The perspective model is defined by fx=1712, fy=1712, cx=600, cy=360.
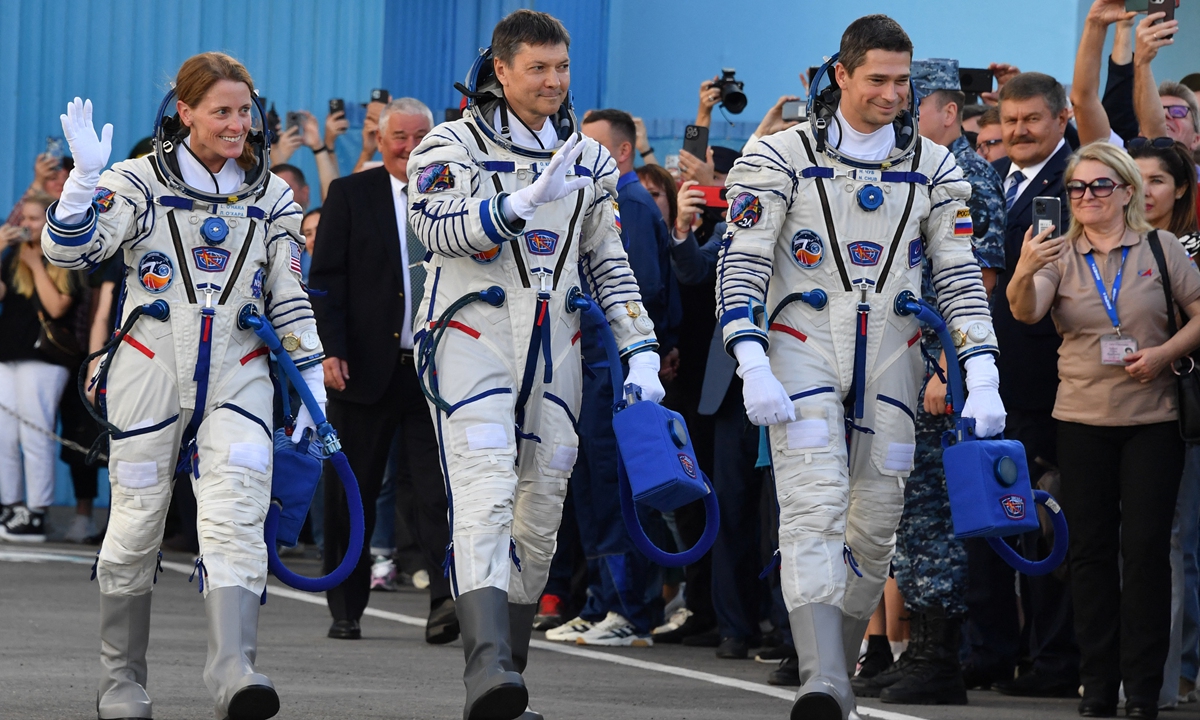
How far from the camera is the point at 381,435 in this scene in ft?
26.4

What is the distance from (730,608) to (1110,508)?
2078 mm

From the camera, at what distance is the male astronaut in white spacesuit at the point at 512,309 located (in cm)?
528

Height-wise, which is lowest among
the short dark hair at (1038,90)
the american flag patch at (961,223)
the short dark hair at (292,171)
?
the american flag patch at (961,223)

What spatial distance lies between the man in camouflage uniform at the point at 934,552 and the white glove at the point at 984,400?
3.52ft

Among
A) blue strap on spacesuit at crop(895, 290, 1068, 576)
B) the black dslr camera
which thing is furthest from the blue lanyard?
the black dslr camera

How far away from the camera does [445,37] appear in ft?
48.6

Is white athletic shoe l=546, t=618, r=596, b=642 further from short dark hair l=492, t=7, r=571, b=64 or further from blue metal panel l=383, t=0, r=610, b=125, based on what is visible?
blue metal panel l=383, t=0, r=610, b=125

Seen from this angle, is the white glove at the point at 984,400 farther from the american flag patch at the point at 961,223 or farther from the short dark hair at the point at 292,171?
the short dark hair at the point at 292,171

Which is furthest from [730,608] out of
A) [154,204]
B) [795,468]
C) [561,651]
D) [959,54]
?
[959,54]

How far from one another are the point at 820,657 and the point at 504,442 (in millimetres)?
1197

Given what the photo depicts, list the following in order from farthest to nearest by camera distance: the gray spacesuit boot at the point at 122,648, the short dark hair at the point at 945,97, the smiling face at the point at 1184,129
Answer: the smiling face at the point at 1184,129
the short dark hair at the point at 945,97
the gray spacesuit boot at the point at 122,648

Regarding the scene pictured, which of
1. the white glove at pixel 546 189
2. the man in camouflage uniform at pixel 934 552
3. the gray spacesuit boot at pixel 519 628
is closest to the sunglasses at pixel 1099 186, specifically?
the man in camouflage uniform at pixel 934 552

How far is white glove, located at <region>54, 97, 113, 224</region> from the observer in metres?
5.20

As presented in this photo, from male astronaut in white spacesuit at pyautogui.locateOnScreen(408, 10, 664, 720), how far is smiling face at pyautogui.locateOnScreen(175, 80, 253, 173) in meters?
0.57
